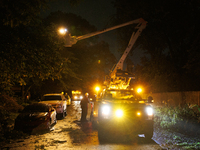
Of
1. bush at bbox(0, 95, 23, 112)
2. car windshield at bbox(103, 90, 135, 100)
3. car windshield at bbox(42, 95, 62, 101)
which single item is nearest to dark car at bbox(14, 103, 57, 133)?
car windshield at bbox(103, 90, 135, 100)

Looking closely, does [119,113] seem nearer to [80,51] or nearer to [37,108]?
[37,108]

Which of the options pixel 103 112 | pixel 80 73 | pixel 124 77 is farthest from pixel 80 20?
pixel 103 112

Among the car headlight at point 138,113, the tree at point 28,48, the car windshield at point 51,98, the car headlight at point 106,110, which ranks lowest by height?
the car headlight at point 138,113

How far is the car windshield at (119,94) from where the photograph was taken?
11.8 m

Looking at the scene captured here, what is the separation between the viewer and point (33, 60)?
440 inches

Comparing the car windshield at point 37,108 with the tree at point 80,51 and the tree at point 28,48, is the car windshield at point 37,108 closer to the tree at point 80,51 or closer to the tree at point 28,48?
the tree at point 28,48

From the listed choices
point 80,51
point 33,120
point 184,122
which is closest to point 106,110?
point 33,120

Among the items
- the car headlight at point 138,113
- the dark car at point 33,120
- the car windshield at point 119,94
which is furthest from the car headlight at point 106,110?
the dark car at point 33,120

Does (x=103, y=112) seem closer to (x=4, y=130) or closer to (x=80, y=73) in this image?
(x=4, y=130)

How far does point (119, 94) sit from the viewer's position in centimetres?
1252

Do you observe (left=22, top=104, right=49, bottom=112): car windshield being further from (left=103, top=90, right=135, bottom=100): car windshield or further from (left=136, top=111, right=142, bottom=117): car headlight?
(left=136, top=111, right=142, bottom=117): car headlight

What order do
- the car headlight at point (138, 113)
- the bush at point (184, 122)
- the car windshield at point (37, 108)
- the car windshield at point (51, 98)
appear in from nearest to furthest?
the car headlight at point (138, 113), the bush at point (184, 122), the car windshield at point (37, 108), the car windshield at point (51, 98)

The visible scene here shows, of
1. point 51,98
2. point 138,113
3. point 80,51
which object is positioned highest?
point 80,51

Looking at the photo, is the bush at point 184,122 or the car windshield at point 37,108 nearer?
the bush at point 184,122
